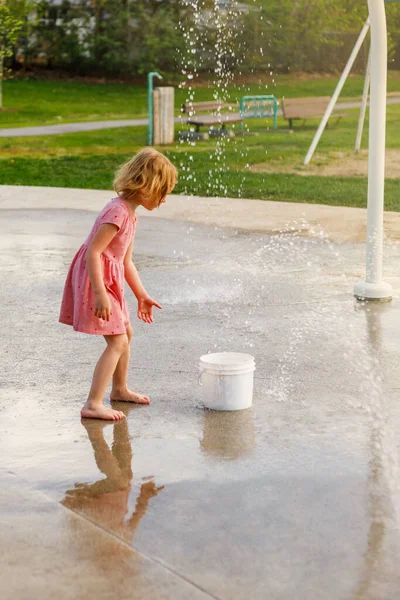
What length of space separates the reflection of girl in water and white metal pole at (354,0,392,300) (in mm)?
3222

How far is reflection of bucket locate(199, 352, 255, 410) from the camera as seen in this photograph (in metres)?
4.67

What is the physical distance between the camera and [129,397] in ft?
15.8

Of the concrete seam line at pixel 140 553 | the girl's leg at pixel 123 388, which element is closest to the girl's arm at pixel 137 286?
the girl's leg at pixel 123 388

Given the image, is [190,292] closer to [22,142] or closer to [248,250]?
[248,250]

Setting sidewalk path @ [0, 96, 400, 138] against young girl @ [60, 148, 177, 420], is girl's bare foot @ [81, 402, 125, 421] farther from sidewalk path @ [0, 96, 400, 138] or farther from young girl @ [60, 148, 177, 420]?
sidewalk path @ [0, 96, 400, 138]

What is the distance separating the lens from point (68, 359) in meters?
5.62

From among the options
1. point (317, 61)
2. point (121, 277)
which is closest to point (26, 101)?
point (317, 61)

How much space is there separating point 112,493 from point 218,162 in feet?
43.3

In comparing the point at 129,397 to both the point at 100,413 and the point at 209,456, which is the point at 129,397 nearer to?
the point at 100,413

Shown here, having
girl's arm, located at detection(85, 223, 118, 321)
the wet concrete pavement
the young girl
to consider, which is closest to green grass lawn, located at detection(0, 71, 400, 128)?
the wet concrete pavement

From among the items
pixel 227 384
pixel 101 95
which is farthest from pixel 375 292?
pixel 101 95

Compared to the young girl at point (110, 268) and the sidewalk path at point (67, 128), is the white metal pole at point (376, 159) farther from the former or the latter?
the sidewalk path at point (67, 128)

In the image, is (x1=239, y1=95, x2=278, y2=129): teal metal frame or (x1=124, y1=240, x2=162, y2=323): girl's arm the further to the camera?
(x1=239, y1=95, x2=278, y2=129): teal metal frame

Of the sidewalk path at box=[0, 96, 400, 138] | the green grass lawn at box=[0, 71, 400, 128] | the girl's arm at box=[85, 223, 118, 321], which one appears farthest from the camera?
the green grass lawn at box=[0, 71, 400, 128]
